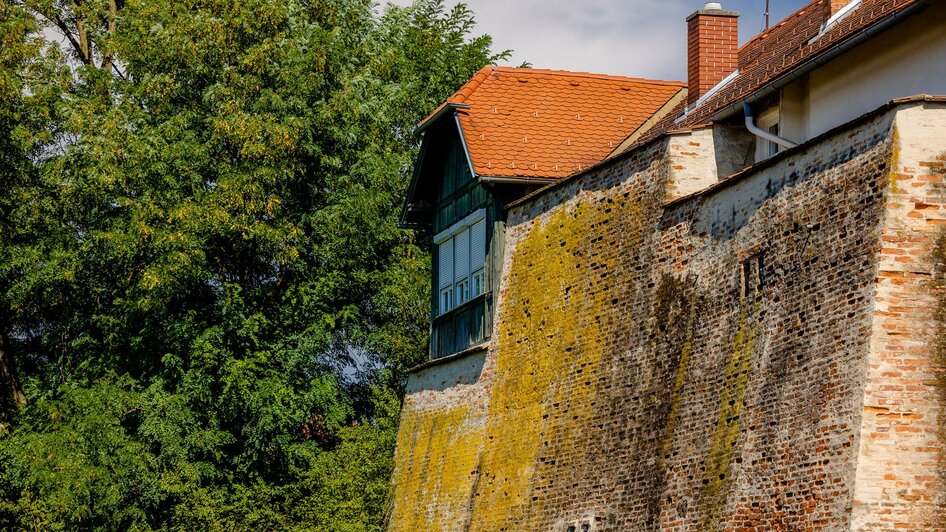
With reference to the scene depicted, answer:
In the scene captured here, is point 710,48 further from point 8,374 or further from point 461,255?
point 8,374

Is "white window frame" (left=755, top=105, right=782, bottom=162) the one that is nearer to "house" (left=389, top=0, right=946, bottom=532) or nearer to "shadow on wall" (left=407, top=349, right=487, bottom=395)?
"house" (left=389, top=0, right=946, bottom=532)

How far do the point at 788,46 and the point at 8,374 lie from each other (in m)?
21.5

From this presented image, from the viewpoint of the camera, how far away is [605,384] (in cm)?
2177

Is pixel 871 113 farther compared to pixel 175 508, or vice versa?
pixel 175 508

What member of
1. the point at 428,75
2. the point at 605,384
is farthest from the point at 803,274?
the point at 428,75

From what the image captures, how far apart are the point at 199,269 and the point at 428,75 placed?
9.25 meters

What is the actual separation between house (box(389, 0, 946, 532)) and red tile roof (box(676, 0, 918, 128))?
75mm

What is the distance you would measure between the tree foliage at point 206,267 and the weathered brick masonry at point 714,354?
6207 millimetres

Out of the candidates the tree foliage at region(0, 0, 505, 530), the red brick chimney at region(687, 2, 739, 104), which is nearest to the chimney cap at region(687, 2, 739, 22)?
the red brick chimney at region(687, 2, 739, 104)

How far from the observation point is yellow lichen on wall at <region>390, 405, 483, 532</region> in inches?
1014

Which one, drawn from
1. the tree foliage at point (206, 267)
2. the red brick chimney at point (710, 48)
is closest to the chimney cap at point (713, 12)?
the red brick chimney at point (710, 48)

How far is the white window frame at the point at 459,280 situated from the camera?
26797 mm

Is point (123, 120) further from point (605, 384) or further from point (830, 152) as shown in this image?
point (830, 152)

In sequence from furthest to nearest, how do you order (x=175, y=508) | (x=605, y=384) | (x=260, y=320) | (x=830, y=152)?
(x=260, y=320), (x=175, y=508), (x=605, y=384), (x=830, y=152)
